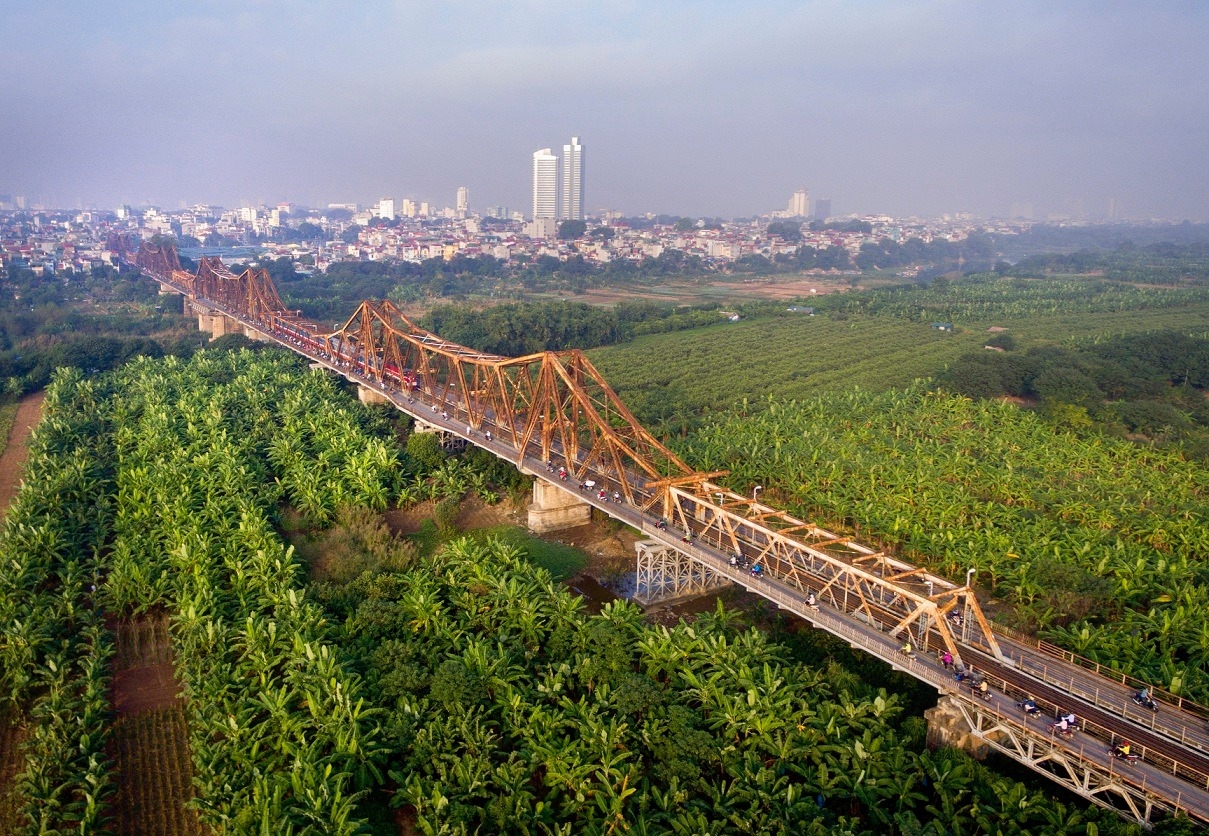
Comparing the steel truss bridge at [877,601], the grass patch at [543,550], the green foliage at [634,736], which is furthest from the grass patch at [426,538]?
the green foliage at [634,736]

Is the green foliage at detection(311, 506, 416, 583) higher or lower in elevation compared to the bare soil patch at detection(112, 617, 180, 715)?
higher

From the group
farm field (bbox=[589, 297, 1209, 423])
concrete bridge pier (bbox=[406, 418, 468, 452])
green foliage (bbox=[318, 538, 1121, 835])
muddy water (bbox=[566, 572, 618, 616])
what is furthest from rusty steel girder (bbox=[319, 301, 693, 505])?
farm field (bbox=[589, 297, 1209, 423])

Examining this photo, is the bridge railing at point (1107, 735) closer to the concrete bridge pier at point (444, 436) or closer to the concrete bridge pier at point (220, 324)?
the concrete bridge pier at point (444, 436)

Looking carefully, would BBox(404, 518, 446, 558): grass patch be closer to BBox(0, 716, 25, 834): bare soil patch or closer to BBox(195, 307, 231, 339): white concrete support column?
BBox(0, 716, 25, 834): bare soil patch

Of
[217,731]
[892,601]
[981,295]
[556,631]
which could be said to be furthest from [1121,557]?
[981,295]

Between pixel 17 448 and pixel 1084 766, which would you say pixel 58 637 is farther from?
pixel 1084 766

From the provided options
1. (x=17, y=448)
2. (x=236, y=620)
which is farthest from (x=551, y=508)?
(x=17, y=448)

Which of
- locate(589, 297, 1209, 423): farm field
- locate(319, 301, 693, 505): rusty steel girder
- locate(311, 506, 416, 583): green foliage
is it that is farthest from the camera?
locate(589, 297, 1209, 423): farm field
